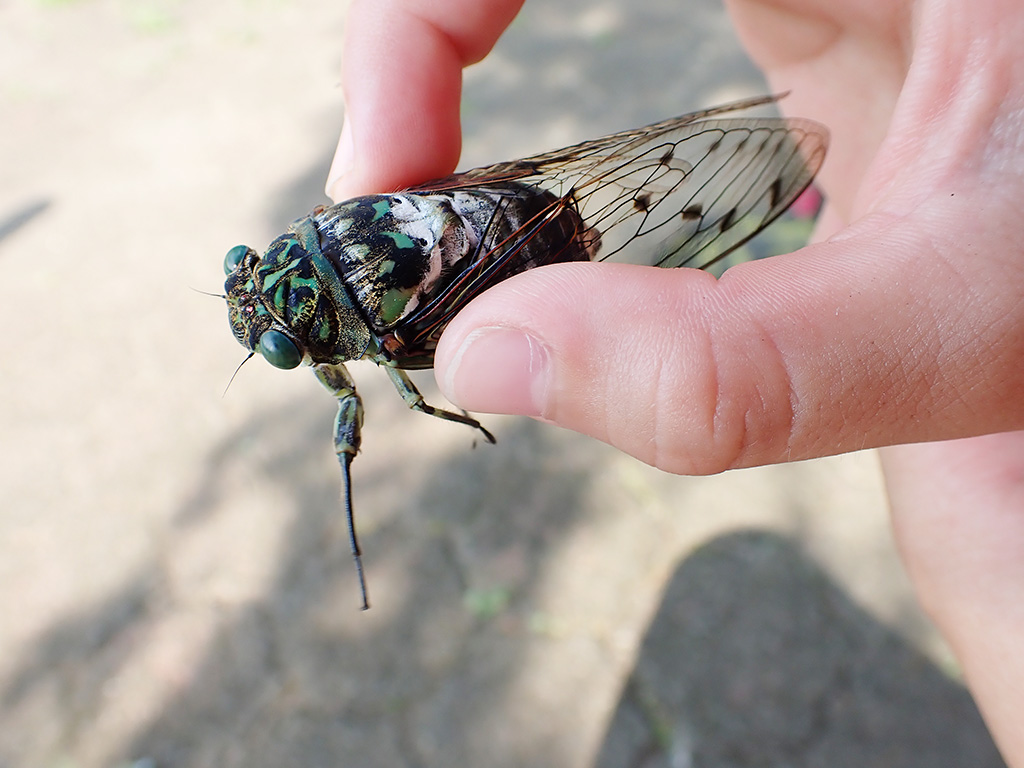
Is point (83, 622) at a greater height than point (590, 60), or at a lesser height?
lesser

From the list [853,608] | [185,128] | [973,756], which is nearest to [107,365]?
[185,128]

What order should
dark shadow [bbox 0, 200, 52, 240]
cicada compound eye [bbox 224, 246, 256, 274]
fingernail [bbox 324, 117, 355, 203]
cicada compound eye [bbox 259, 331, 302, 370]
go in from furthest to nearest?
dark shadow [bbox 0, 200, 52, 240] < fingernail [bbox 324, 117, 355, 203] < cicada compound eye [bbox 224, 246, 256, 274] < cicada compound eye [bbox 259, 331, 302, 370]

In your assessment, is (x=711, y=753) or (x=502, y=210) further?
(x=711, y=753)

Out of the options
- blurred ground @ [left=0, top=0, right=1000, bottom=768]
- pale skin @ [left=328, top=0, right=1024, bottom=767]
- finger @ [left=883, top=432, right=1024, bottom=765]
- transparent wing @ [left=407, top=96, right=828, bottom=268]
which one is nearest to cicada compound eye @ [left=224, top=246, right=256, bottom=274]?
transparent wing @ [left=407, top=96, right=828, bottom=268]

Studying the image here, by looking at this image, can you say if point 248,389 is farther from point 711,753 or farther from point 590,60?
point 590,60

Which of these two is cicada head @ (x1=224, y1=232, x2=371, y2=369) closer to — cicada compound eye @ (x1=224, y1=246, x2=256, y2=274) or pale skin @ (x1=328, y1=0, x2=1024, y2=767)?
cicada compound eye @ (x1=224, y1=246, x2=256, y2=274)

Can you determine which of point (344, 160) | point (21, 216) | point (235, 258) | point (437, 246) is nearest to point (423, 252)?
point (437, 246)
